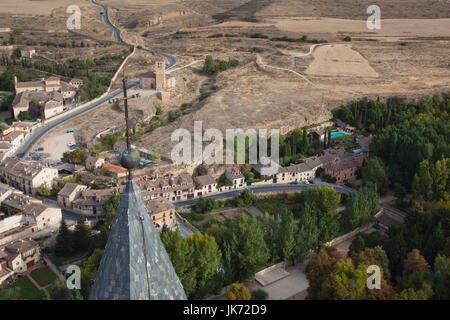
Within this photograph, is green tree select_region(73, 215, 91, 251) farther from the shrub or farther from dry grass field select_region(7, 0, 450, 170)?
dry grass field select_region(7, 0, 450, 170)

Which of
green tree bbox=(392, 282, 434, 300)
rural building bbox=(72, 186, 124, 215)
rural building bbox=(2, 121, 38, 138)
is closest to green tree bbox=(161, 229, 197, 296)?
green tree bbox=(392, 282, 434, 300)

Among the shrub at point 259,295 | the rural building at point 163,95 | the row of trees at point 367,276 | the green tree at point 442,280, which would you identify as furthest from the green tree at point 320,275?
the rural building at point 163,95

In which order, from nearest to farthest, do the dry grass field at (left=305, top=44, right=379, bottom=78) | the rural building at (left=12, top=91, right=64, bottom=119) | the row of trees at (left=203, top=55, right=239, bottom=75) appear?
1. the rural building at (left=12, top=91, right=64, bottom=119)
2. the dry grass field at (left=305, top=44, right=379, bottom=78)
3. the row of trees at (left=203, top=55, right=239, bottom=75)

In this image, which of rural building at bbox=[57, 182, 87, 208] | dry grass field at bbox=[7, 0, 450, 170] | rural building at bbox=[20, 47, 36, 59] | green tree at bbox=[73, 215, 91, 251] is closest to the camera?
green tree at bbox=[73, 215, 91, 251]

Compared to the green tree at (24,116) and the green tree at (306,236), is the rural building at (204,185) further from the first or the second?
the green tree at (24,116)

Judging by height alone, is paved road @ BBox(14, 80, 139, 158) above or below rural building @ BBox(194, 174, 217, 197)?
above

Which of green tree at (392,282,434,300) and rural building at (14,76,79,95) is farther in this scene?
rural building at (14,76,79,95)
